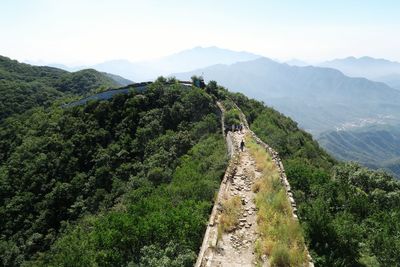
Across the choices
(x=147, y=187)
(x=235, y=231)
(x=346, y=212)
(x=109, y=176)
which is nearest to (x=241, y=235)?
(x=235, y=231)

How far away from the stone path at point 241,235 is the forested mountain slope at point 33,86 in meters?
71.1

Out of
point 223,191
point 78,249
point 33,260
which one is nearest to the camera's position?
point 223,191

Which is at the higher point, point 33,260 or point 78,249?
point 78,249

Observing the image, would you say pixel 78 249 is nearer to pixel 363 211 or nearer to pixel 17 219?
pixel 363 211

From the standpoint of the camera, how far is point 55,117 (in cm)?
6122

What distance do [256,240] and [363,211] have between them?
15.0 metres

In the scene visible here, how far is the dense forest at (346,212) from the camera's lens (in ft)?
56.0

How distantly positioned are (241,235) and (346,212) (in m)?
12.8

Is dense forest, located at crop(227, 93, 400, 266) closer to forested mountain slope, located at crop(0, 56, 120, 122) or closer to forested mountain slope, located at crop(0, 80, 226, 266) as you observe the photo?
forested mountain slope, located at crop(0, 80, 226, 266)

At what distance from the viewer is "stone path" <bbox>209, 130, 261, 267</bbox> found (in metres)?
13.1

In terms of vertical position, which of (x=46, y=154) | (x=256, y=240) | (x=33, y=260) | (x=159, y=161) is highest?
(x=256, y=240)

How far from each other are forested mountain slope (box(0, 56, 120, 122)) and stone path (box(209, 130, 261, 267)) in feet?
233

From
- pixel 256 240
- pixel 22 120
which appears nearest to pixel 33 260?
Result: pixel 256 240

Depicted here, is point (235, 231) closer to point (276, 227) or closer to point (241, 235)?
point (241, 235)
